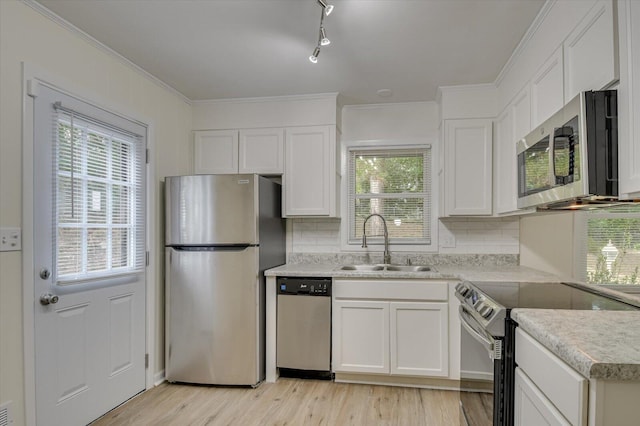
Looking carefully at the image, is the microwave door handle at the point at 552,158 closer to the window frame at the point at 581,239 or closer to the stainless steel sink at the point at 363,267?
the window frame at the point at 581,239

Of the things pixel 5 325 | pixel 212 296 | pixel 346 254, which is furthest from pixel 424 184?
pixel 5 325

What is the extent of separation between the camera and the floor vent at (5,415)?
1.81m

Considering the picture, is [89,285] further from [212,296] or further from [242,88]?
[242,88]

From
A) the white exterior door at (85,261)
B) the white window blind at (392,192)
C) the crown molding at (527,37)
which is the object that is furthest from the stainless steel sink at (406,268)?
the white exterior door at (85,261)

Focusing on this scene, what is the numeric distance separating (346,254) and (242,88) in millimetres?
1806

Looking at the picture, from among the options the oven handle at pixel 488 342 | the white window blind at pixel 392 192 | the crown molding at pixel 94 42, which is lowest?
the oven handle at pixel 488 342

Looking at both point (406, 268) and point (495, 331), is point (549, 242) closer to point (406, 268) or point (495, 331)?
point (406, 268)

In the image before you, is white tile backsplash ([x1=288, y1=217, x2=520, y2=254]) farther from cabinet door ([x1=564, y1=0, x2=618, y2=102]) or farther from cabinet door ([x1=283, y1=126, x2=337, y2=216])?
cabinet door ([x1=564, y1=0, x2=618, y2=102])

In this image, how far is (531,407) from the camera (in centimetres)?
128

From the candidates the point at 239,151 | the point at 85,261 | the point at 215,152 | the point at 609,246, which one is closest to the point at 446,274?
the point at 609,246

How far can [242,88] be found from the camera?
3268mm

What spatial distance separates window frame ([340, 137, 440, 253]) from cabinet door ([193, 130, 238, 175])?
1.07 meters

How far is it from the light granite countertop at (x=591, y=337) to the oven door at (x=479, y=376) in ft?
0.75

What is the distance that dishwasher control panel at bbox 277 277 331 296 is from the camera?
9.84ft
